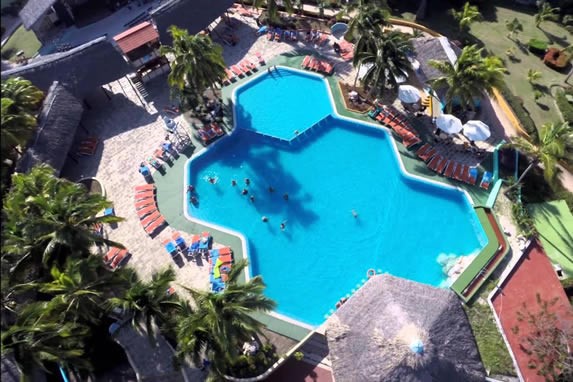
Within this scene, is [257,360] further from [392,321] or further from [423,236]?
[423,236]

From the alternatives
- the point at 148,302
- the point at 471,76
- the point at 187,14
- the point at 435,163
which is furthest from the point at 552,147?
the point at 187,14

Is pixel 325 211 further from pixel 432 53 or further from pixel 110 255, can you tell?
pixel 432 53

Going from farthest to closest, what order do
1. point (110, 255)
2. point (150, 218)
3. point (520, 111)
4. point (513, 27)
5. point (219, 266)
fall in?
point (513, 27) < point (520, 111) < point (150, 218) < point (110, 255) < point (219, 266)

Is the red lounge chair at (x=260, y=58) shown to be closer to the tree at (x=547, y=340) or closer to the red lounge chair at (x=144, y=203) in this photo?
the red lounge chair at (x=144, y=203)

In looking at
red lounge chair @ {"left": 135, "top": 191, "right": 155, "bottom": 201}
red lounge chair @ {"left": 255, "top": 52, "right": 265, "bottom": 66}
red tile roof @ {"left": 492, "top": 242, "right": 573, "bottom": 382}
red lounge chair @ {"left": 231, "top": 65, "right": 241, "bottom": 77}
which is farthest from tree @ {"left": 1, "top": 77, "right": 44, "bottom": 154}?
red tile roof @ {"left": 492, "top": 242, "right": 573, "bottom": 382}

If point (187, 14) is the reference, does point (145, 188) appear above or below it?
below

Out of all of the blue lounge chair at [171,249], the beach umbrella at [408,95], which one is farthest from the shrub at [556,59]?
the blue lounge chair at [171,249]

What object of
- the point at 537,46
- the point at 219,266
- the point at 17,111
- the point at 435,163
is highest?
the point at 17,111
